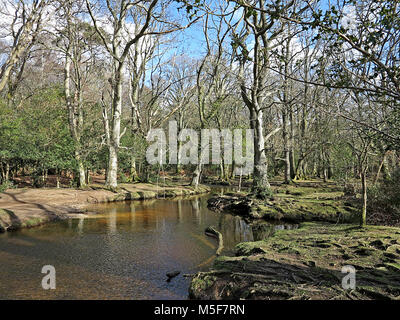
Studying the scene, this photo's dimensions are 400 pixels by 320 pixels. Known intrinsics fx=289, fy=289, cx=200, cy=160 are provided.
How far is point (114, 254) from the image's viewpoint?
6.97 metres

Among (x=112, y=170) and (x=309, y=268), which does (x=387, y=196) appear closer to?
(x=309, y=268)

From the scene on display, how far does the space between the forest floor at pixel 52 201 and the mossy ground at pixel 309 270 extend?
23.9 ft

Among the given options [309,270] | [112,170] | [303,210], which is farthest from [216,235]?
[112,170]

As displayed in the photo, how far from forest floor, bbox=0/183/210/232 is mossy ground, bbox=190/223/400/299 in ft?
23.9

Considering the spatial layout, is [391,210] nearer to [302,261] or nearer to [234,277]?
[302,261]

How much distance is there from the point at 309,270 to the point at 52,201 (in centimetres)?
1185

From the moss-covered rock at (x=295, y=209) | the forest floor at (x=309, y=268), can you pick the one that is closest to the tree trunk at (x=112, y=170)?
the moss-covered rock at (x=295, y=209)

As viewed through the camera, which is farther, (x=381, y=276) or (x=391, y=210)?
(x=391, y=210)

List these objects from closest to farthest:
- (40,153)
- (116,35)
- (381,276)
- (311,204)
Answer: (381,276)
(311,204)
(40,153)
(116,35)

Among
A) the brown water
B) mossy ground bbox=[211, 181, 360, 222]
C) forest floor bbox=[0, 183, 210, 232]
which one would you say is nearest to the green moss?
the brown water

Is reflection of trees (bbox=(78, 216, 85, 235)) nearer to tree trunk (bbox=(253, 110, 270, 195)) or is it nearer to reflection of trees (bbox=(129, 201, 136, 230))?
reflection of trees (bbox=(129, 201, 136, 230))
